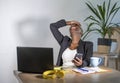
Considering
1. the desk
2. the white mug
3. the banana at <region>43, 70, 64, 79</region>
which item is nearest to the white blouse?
the white mug

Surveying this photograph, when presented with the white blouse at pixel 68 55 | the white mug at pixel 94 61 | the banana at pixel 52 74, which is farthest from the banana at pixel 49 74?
the white blouse at pixel 68 55

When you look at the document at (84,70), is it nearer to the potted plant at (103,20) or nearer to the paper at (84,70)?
the paper at (84,70)

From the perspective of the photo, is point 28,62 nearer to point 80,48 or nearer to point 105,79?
point 105,79

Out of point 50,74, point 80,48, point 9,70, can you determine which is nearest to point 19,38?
point 9,70

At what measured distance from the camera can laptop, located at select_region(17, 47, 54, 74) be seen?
6.08 feet

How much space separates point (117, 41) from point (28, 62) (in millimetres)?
2165

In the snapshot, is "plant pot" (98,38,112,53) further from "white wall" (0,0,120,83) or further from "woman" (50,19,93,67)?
"woman" (50,19,93,67)

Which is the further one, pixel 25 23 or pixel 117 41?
pixel 117 41

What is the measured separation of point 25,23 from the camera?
3.48 meters

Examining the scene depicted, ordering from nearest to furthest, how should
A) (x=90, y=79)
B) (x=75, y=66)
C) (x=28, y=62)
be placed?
(x=90, y=79), (x=28, y=62), (x=75, y=66)

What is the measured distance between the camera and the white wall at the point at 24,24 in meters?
3.39

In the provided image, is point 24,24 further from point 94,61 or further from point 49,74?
point 49,74

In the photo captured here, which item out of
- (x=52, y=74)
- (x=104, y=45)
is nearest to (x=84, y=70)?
(x=52, y=74)

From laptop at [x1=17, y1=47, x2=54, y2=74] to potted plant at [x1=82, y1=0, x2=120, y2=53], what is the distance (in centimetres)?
172
